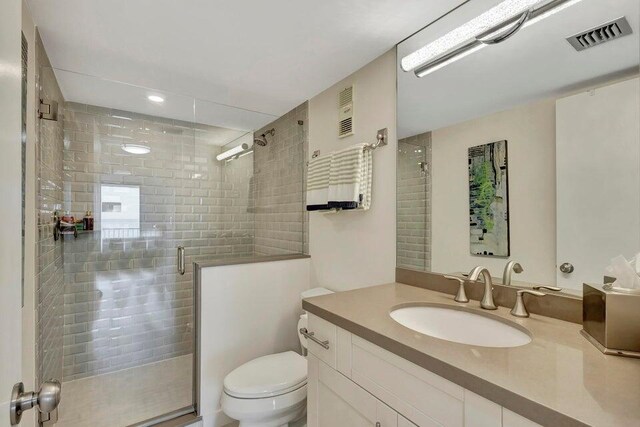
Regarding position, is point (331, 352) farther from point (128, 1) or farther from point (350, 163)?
point (128, 1)

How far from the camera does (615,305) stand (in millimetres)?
812

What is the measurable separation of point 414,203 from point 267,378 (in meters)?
1.21

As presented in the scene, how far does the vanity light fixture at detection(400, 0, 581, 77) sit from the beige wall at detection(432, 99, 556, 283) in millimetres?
313

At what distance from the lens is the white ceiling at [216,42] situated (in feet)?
4.62

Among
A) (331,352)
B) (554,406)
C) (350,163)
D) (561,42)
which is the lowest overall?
(331,352)

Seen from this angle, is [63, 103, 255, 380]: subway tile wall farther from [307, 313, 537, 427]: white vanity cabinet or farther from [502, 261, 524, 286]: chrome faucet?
[502, 261, 524, 286]: chrome faucet

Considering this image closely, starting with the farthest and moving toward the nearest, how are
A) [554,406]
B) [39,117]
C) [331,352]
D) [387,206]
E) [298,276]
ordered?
1. [298,276]
2. [387,206]
3. [39,117]
4. [331,352]
5. [554,406]

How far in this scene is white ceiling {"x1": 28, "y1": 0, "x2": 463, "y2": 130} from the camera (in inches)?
55.4

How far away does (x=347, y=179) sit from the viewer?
6.10 ft

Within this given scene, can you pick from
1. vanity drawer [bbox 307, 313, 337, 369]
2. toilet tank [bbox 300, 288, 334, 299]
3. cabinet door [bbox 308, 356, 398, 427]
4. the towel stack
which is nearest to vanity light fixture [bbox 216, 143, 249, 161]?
the towel stack

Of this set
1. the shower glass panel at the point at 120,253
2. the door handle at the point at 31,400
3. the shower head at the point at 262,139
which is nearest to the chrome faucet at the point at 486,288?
the door handle at the point at 31,400

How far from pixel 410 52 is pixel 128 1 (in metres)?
1.35

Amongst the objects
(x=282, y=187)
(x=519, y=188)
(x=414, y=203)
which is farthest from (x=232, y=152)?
(x=519, y=188)

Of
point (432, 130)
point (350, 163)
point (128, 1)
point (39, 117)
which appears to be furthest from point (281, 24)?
point (39, 117)
